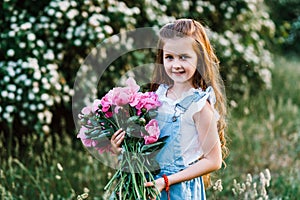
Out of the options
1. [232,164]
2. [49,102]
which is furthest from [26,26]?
[232,164]

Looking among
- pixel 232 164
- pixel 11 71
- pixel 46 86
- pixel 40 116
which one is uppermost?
pixel 11 71

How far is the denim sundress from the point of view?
228cm

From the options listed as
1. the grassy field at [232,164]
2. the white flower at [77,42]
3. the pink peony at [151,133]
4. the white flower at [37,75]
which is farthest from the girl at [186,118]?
the white flower at [77,42]

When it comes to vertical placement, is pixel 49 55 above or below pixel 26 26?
below

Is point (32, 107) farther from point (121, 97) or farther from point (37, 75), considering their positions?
point (121, 97)

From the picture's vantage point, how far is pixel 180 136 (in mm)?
2281

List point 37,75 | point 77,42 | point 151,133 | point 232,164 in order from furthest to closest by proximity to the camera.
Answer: point 232,164 < point 77,42 < point 37,75 < point 151,133

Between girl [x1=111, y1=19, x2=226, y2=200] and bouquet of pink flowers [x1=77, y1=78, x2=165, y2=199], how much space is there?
4cm

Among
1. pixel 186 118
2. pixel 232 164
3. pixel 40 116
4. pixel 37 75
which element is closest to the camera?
pixel 186 118

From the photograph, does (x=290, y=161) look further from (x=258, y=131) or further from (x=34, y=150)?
(x=34, y=150)

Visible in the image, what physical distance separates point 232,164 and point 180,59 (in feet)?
7.95

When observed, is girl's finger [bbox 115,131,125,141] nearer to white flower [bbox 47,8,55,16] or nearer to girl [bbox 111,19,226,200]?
girl [bbox 111,19,226,200]

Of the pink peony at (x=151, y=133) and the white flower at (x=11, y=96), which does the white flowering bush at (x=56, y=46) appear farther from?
the pink peony at (x=151, y=133)

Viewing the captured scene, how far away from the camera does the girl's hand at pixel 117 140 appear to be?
7.22 ft
